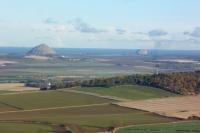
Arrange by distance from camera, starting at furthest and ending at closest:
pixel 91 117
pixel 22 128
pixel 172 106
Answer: pixel 172 106 → pixel 91 117 → pixel 22 128

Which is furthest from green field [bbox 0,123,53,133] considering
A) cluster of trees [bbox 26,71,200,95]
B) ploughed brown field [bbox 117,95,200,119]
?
cluster of trees [bbox 26,71,200,95]

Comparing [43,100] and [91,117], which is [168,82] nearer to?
[43,100]

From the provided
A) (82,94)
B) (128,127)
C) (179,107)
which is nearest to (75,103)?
(82,94)

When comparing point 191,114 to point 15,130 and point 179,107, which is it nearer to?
point 179,107

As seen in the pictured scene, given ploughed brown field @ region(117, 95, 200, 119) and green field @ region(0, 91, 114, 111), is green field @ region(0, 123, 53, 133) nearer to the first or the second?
green field @ region(0, 91, 114, 111)

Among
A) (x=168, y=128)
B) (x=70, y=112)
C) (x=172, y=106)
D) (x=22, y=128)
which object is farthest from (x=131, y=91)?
(x=22, y=128)

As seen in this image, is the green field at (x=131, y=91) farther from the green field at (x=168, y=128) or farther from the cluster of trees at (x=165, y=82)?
the green field at (x=168, y=128)

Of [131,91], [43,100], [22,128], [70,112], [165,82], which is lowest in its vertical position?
[70,112]
